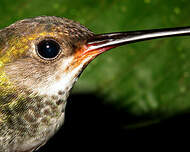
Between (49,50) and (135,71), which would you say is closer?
(49,50)

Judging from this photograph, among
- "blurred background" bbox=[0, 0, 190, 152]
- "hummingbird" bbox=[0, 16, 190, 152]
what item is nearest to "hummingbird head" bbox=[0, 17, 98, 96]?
"hummingbird" bbox=[0, 16, 190, 152]

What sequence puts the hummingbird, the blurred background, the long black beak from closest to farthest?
the long black beak → the hummingbird → the blurred background

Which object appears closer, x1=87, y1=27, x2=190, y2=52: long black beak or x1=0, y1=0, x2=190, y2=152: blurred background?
x1=87, y1=27, x2=190, y2=52: long black beak

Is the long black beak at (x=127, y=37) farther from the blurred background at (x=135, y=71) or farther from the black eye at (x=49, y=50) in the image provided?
the blurred background at (x=135, y=71)

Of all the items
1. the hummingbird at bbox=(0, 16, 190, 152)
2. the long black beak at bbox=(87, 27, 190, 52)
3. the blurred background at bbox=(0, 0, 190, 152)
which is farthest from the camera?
the blurred background at bbox=(0, 0, 190, 152)

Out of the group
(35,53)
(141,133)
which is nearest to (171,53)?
(141,133)

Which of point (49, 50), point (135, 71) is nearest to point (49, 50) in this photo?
point (49, 50)

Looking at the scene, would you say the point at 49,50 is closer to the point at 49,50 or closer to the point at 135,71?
the point at 49,50

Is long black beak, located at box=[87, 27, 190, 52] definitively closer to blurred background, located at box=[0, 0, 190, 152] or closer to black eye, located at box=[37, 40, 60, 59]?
black eye, located at box=[37, 40, 60, 59]

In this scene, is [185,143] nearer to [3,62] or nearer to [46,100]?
[46,100]
